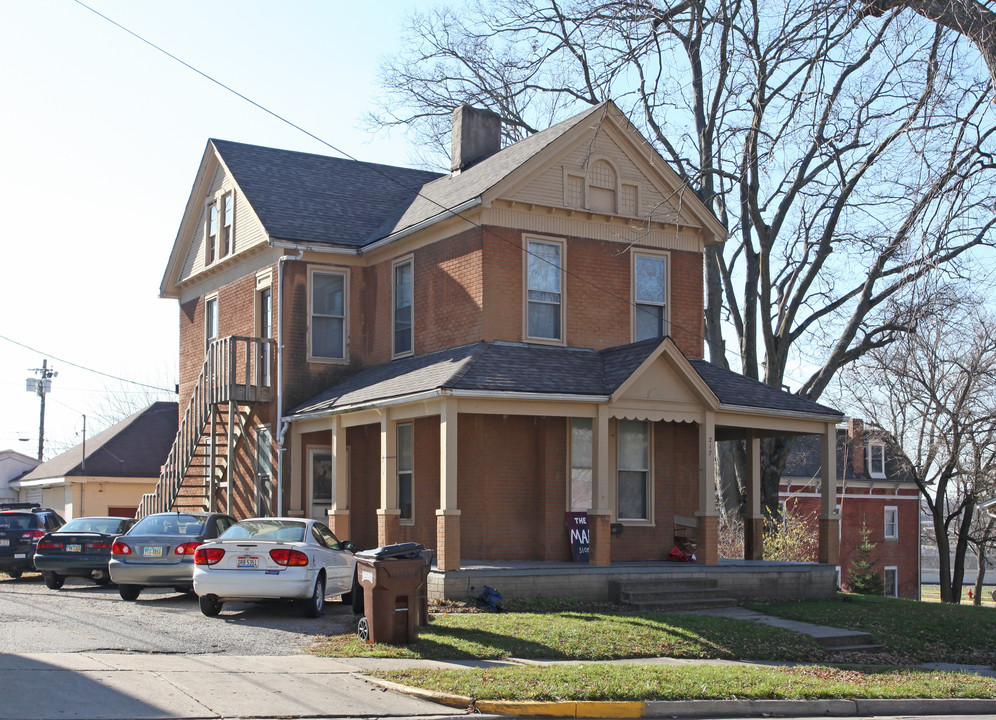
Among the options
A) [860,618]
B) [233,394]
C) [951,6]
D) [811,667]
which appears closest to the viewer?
[951,6]

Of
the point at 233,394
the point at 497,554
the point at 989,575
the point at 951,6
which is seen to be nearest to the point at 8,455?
the point at 233,394

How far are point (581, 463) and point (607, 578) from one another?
→ 2.95 m

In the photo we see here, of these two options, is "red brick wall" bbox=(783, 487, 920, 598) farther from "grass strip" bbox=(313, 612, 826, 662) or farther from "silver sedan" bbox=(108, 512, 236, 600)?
"silver sedan" bbox=(108, 512, 236, 600)

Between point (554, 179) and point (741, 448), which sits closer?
point (554, 179)

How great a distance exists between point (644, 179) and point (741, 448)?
1003 centimetres

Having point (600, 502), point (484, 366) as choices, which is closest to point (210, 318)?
point (484, 366)

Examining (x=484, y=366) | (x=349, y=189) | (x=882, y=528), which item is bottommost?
(x=882, y=528)

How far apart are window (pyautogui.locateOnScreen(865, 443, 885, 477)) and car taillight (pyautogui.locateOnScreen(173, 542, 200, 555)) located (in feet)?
120

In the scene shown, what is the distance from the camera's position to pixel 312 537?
16.2 m

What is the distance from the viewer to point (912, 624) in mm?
18219

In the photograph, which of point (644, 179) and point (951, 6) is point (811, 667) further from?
point (644, 179)

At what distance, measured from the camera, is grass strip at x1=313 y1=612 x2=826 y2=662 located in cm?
1329

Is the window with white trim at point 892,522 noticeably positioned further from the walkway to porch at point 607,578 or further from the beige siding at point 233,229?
the beige siding at point 233,229

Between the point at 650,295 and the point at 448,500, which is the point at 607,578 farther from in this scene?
the point at 650,295
